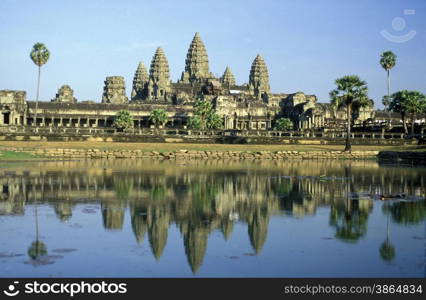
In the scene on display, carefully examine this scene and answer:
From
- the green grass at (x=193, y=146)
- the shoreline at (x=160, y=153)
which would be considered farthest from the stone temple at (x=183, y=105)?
the shoreline at (x=160, y=153)

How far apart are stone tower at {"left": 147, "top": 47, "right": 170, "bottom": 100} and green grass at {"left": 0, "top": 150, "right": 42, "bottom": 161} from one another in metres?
133

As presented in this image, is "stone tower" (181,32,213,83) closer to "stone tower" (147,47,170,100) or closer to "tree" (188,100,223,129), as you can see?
"stone tower" (147,47,170,100)

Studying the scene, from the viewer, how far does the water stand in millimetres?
12680

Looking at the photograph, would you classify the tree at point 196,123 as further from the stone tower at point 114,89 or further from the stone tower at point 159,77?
the stone tower at point 114,89

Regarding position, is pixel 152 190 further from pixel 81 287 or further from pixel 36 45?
pixel 36 45

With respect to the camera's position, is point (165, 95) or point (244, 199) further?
point (165, 95)

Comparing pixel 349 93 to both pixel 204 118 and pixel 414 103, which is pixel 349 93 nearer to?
pixel 414 103

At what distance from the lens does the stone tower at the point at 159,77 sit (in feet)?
604

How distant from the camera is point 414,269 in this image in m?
12.4

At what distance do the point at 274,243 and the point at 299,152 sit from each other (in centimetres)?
4712

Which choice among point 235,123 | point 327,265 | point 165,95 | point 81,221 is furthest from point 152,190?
point 165,95

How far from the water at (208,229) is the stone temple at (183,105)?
288 feet

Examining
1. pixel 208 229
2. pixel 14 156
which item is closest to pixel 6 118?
pixel 14 156

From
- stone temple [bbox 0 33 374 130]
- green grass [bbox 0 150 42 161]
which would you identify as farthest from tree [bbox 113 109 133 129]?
green grass [bbox 0 150 42 161]
